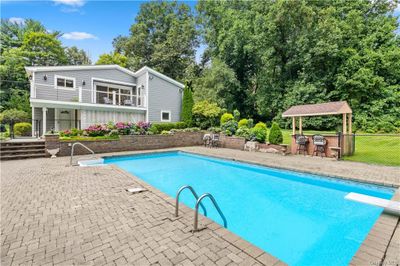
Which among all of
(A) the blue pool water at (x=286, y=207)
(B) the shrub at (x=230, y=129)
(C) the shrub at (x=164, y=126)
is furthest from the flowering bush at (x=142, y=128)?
(B) the shrub at (x=230, y=129)

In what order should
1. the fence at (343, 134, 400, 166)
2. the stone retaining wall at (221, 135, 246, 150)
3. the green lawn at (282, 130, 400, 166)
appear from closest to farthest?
the fence at (343, 134, 400, 166) < the green lawn at (282, 130, 400, 166) < the stone retaining wall at (221, 135, 246, 150)

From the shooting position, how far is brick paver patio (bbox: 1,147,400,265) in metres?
2.42

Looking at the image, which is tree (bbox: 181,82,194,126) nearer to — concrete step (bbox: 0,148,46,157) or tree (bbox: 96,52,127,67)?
concrete step (bbox: 0,148,46,157)

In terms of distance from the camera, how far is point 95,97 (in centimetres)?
1656

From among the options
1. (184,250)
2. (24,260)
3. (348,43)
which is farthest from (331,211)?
(348,43)

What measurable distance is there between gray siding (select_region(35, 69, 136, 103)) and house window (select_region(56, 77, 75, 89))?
0.94 feet

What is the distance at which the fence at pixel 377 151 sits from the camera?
878 centimetres

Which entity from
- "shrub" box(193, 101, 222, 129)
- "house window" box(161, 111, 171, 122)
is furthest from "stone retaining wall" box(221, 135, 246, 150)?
"house window" box(161, 111, 171, 122)

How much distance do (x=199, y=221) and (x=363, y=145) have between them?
1397 centimetres

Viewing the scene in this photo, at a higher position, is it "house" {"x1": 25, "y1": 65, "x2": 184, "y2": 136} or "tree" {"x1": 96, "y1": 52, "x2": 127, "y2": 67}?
"tree" {"x1": 96, "y1": 52, "x2": 127, "y2": 67}

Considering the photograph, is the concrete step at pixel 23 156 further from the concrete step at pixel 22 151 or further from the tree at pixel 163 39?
the tree at pixel 163 39

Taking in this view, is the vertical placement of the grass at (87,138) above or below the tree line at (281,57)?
below

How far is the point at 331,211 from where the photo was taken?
487 centimetres

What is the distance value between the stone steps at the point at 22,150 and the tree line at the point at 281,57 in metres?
15.0
